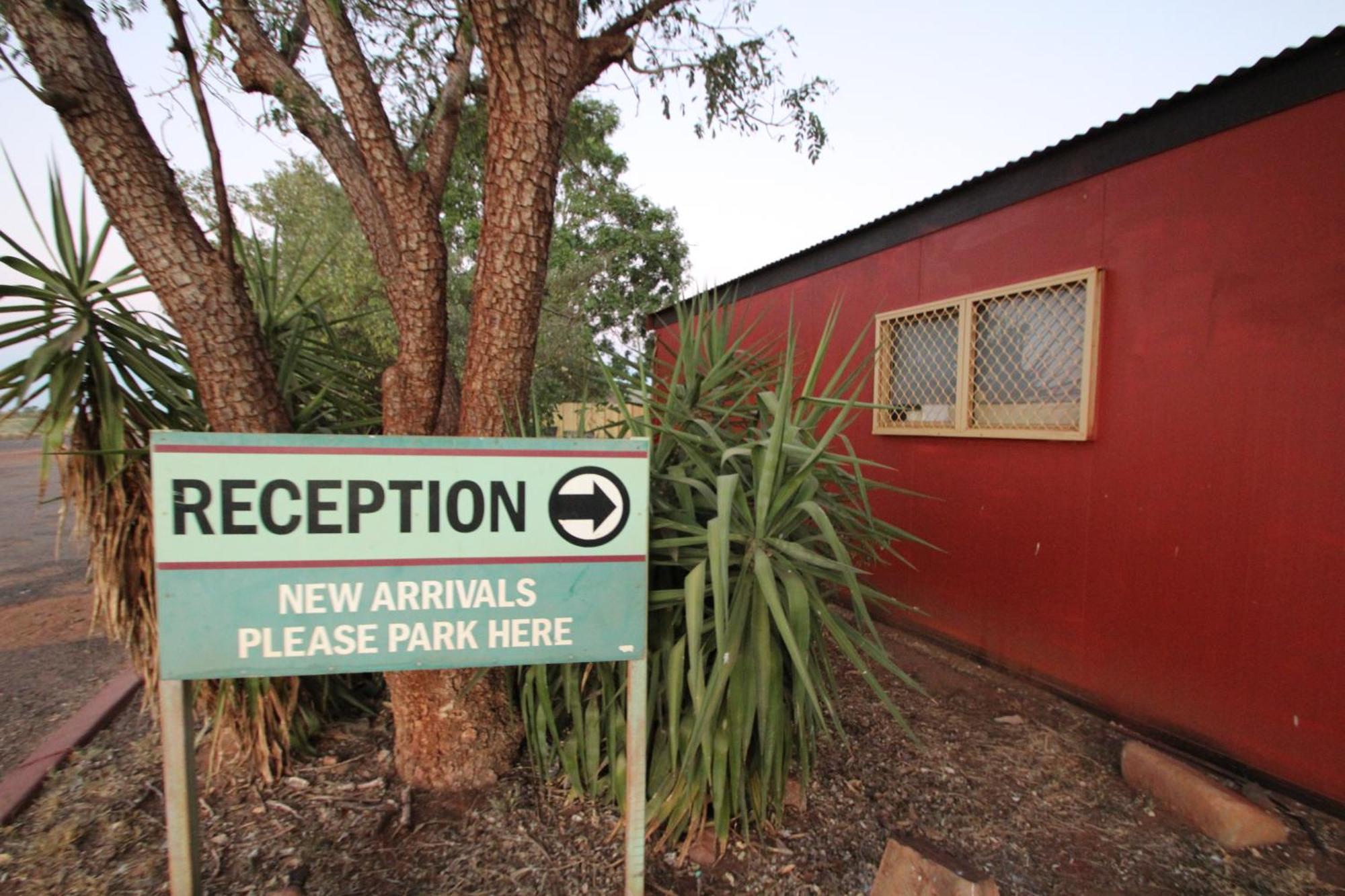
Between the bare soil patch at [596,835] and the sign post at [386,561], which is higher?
the sign post at [386,561]

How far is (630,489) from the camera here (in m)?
1.79

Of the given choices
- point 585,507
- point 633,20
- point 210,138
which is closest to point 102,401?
point 210,138

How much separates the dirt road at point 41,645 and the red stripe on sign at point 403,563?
134 centimetres

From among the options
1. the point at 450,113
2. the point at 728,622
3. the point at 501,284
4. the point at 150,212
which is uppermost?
the point at 450,113

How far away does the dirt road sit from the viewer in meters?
3.18

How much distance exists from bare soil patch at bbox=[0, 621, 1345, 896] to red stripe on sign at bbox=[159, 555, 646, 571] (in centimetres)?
108

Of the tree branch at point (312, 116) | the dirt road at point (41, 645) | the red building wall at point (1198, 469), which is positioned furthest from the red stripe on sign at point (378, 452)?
the red building wall at point (1198, 469)


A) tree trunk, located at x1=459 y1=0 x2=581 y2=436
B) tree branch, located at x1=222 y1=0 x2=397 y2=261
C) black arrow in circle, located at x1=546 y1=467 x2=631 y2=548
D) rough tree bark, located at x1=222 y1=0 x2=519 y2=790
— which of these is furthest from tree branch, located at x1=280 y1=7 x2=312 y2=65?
black arrow in circle, located at x1=546 y1=467 x2=631 y2=548

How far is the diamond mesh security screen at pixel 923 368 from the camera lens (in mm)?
4211

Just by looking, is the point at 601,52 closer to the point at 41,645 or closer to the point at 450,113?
Result: the point at 450,113

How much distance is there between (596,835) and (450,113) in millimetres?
3229

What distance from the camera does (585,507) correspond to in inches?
69.8

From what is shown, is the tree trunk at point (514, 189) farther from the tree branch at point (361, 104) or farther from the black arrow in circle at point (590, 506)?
the black arrow in circle at point (590, 506)

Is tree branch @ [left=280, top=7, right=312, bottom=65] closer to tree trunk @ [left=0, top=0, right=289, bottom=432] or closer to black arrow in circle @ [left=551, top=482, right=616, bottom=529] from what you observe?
tree trunk @ [left=0, top=0, right=289, bottom=432]
